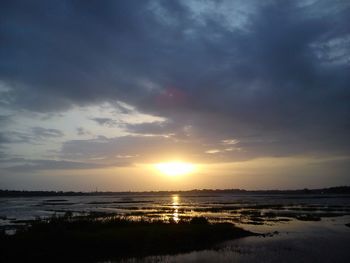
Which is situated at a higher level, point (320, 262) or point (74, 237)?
point (74, 237)

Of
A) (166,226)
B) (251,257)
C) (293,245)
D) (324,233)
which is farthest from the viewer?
(324,233)

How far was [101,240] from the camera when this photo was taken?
27750 mm

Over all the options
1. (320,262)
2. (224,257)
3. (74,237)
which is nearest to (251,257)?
(224,257)

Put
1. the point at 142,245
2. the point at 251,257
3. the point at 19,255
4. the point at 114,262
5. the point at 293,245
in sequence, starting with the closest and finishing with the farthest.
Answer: the point at 19,255, the point at 114,262, the point at 251,257, the point at 142,245, the point at 293,245

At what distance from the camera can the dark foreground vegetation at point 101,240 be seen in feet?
77.7

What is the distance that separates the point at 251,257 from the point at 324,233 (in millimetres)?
16373

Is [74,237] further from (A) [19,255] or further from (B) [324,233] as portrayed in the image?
(B) [324,233]

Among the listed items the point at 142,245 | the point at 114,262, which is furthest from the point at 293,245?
the point at 114,262

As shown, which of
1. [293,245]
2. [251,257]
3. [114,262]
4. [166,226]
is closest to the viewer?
[114,262]

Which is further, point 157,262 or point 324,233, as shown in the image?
point 324,233

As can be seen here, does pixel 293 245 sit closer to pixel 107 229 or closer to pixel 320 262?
pixel 320 262

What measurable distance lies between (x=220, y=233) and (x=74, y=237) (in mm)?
15212

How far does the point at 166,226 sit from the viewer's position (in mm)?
36281

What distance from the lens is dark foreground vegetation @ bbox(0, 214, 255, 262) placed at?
23688mm
